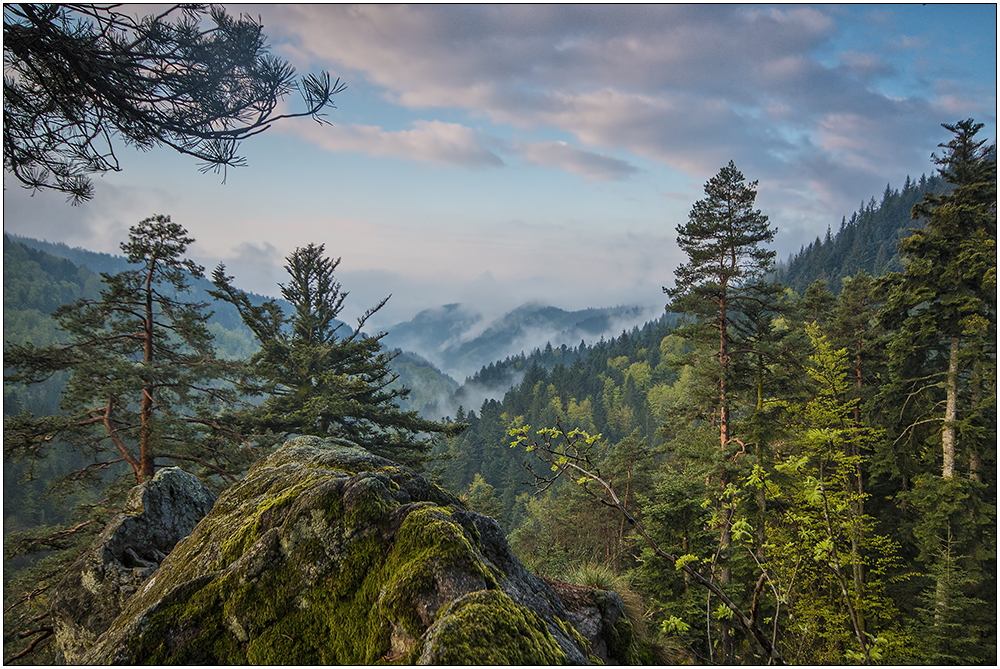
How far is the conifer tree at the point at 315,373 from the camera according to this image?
15.2 metres

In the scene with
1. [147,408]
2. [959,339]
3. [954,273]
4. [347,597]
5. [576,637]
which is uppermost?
[954,273]

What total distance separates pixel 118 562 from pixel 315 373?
38.0 feet

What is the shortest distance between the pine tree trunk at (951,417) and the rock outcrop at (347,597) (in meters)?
16.0

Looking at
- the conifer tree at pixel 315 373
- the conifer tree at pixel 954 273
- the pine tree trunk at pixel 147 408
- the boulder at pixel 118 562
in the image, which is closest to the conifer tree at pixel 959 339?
the conifer tree at pixel 954 273

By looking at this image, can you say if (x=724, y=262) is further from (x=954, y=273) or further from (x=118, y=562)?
(x=118, y=562)

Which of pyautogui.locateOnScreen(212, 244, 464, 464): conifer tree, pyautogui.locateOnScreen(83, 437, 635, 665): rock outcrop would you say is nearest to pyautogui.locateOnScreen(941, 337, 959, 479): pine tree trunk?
pyautogui.locateOnScreen(212, 244, 464, 464): conifer tree

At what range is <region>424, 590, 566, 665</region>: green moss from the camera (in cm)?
243

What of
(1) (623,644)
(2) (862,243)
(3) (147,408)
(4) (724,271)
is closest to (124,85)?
(1) (623,644)

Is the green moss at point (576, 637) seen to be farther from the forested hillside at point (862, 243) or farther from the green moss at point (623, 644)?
the forested hillside at point (862, 243)

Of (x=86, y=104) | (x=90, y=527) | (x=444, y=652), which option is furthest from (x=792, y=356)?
(x=90, y=527)

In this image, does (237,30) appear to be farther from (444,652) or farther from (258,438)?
(258,438)

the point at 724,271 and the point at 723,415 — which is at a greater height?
the point at 724,271

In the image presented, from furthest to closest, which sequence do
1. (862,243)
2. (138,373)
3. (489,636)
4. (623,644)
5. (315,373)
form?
(862,243)
(315,373)
(138,373)
(623,644)
(489,636)

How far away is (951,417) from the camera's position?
46.4 feet
